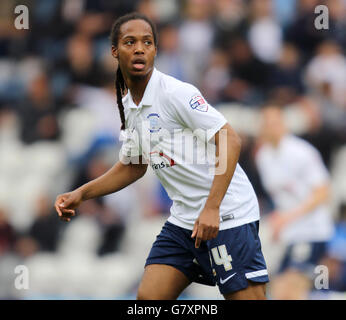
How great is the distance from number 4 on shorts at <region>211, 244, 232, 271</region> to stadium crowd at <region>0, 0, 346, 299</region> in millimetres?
3440

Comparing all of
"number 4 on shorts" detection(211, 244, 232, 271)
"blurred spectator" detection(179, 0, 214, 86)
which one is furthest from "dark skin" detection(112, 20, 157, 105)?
"blurred spectator" detection(179, 0, 214, 86)

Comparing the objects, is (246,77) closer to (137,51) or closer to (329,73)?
(329,73)

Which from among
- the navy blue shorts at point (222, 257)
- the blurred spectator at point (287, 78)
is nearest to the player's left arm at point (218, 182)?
the navy blue shorts at point (222, 257)

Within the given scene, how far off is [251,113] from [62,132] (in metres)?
2.30

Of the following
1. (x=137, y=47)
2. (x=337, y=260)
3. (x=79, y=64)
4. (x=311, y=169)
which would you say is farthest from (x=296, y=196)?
(x=137, y=47)

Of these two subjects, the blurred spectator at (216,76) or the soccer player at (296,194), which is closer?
the soccer player at (296,194)

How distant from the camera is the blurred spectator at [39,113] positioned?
895 centimetres

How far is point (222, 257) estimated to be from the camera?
4.08 metres

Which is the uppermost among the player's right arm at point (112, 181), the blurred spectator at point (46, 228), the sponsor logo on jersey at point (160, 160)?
the sponsor logo on jersey at point (160, 160)

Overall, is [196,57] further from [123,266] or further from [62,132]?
[123,266]
